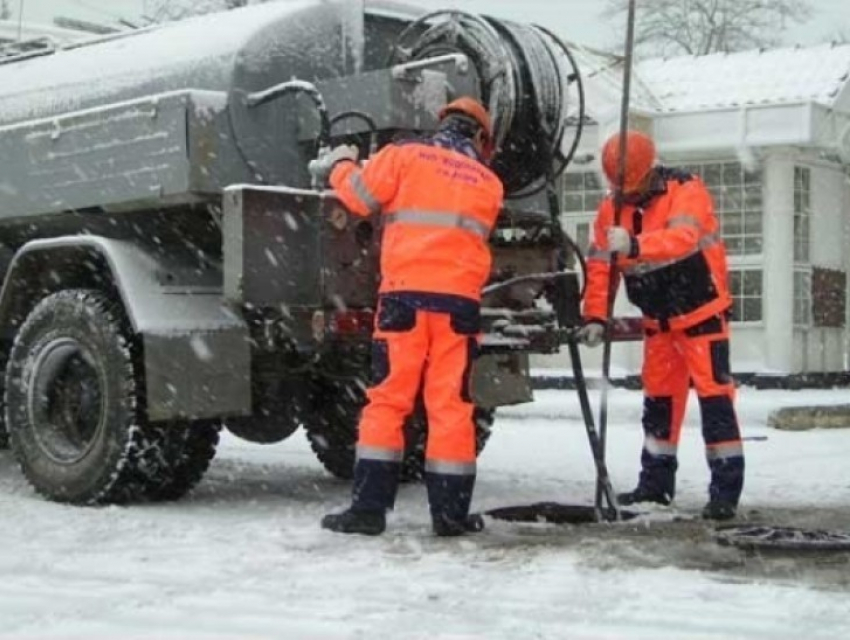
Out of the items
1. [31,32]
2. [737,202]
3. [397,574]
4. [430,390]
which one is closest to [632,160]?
[430,390]

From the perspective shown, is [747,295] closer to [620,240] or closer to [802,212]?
[802,212]

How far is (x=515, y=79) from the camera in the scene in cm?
680

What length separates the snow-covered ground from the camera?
4.14 m

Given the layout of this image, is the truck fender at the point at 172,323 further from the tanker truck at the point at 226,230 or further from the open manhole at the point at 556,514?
the open manhole at the point at 556,514

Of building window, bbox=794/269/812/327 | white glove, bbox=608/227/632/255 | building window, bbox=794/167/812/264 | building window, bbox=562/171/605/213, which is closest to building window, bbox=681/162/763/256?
building window, bbox=794/167/812/264

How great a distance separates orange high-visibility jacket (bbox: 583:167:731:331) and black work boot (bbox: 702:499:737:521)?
82 cm

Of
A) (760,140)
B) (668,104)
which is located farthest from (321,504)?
(668,104)

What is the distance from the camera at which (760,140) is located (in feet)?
51.1

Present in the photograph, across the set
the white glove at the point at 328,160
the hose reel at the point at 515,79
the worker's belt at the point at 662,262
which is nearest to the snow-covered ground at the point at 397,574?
the worker's belt at the point at 662,262

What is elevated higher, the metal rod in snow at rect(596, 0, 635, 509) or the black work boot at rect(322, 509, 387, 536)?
the metal rod in snow at rect(596, 0, 635, 509)

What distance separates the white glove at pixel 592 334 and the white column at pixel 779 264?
32.1 ft

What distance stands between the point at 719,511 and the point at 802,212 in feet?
36.0

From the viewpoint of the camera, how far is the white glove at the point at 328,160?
239 inches

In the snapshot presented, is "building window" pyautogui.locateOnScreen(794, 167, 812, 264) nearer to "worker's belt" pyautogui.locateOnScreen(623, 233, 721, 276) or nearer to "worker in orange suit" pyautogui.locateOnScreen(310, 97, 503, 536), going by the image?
"worker's belt" pyautogui.locateOnScreen(623, 233, 721, 276)
